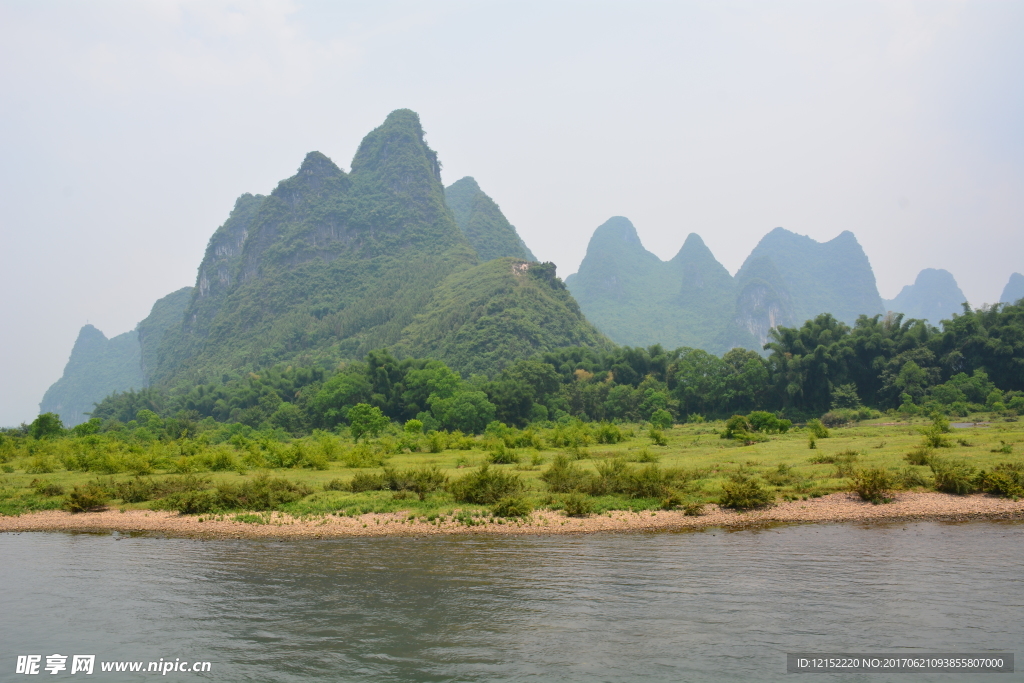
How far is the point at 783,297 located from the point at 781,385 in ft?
526

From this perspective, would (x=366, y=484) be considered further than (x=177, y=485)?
No

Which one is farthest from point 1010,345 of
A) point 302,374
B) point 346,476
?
point 302,374

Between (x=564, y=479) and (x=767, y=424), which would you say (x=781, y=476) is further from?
(x=767, y=424)

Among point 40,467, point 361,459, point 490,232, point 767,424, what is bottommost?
point 361,459

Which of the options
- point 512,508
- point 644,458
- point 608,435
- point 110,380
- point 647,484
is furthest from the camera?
point 110,380

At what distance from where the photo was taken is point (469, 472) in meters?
22.5

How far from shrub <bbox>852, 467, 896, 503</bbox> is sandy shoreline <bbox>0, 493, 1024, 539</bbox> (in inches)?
10.6

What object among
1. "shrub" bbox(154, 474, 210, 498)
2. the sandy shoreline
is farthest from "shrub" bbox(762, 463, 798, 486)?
"shrub" bbox(154, 474, 210, 498)

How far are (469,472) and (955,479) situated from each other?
1441 cm

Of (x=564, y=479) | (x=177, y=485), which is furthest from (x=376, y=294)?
(x=564, y=479)

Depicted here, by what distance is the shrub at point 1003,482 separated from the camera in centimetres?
1664

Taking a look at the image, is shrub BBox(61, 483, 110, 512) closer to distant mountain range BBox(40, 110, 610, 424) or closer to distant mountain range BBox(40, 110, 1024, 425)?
distant mountain range BBox(40, 110, 610, 424)

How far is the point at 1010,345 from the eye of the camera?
4522cm

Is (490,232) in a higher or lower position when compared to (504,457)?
higher
